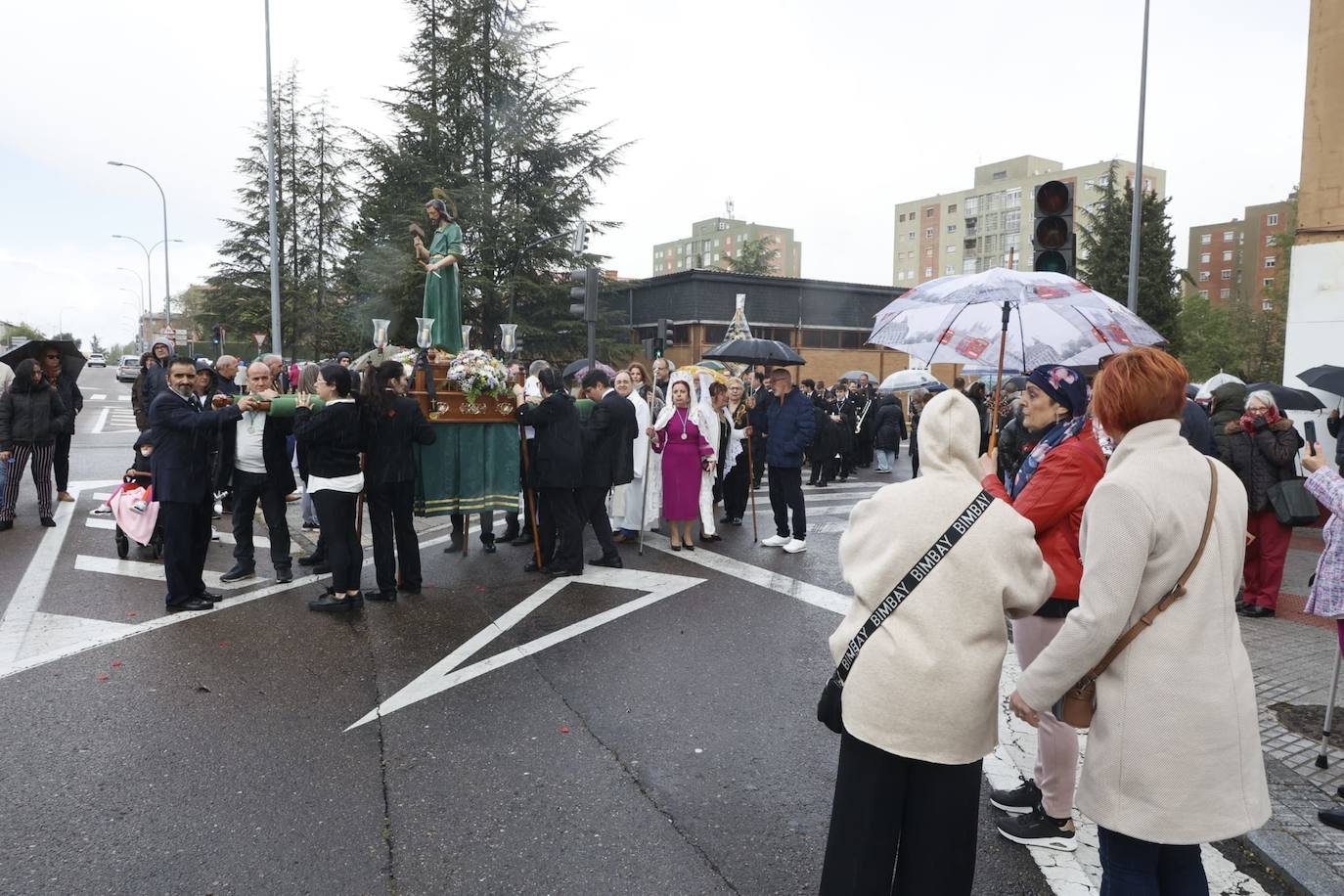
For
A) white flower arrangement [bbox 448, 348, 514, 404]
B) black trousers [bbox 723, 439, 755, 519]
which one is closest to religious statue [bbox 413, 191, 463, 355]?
white flower arrangement [bbox 448, 348, 514, 404]

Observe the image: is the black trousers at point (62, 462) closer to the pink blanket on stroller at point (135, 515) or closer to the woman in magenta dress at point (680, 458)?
the pink blanket on stroller at point (135, 515)

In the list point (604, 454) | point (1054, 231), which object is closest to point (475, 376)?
point (604, 454)

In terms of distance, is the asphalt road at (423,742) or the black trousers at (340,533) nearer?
the asphalt road at (423,742)

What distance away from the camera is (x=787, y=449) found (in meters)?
9.27

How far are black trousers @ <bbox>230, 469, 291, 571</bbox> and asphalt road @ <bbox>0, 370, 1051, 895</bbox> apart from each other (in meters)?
0.29

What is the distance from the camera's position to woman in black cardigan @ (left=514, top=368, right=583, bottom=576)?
8.12 meters

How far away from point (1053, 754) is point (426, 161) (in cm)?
2897

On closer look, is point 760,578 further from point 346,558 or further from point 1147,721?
point 1147,721

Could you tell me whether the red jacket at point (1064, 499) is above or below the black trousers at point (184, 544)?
above

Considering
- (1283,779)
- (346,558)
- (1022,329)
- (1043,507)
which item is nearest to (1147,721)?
(1043,507)

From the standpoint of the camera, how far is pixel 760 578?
8.30 meters

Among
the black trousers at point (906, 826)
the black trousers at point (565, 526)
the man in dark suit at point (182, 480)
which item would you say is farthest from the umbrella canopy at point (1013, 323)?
the man in dark suit at point (182, 480)

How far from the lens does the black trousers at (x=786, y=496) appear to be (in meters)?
9.39

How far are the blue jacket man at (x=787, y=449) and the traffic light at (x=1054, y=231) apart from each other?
9.47 feet
